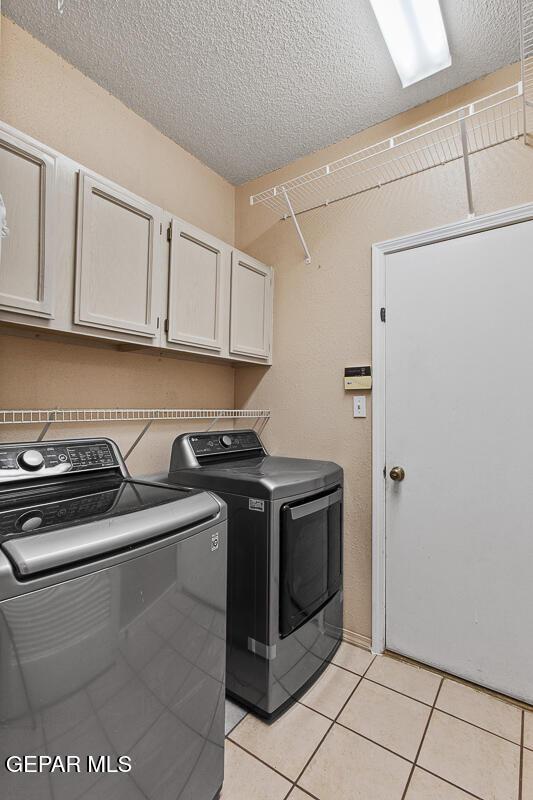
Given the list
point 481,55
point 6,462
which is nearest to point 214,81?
point 481,55

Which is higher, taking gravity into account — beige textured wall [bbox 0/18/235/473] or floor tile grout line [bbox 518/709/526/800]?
beige textured wall [bbox 0/18/235/473]

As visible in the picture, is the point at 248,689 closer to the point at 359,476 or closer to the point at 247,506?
the point at 247,506

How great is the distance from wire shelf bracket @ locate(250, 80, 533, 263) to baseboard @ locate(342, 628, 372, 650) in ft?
6.97

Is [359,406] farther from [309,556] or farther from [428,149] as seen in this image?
[428,149]

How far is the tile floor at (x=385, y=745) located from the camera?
1290mm

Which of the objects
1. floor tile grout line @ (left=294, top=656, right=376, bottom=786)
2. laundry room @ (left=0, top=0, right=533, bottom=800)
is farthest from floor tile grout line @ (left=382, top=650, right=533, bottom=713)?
floor tile grout line @ (left=294, top=656, right=376, bottom=786)

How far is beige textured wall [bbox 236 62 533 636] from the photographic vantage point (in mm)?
1861

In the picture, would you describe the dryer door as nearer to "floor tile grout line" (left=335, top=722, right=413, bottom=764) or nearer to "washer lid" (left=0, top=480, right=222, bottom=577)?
"floor tile grout line" (left=335, top=722, right=413, bottom=764)

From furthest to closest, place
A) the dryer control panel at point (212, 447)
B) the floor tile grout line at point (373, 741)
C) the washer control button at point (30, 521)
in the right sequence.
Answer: the dryer control panel at point (212, 447) → the floor tile grout line at point (373, 741) → the washer control button at point (30, 521)

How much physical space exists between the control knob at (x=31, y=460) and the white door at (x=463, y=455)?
62.3 inches

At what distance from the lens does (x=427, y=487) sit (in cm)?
192

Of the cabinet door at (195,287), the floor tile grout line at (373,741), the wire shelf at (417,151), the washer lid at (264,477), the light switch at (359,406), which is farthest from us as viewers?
the light switch at (359,406)

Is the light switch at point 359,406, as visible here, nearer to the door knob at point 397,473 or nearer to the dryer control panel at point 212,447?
the door knob at point 397,473

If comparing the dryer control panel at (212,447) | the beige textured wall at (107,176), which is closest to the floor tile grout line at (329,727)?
the dryer control panel at (212,447)
